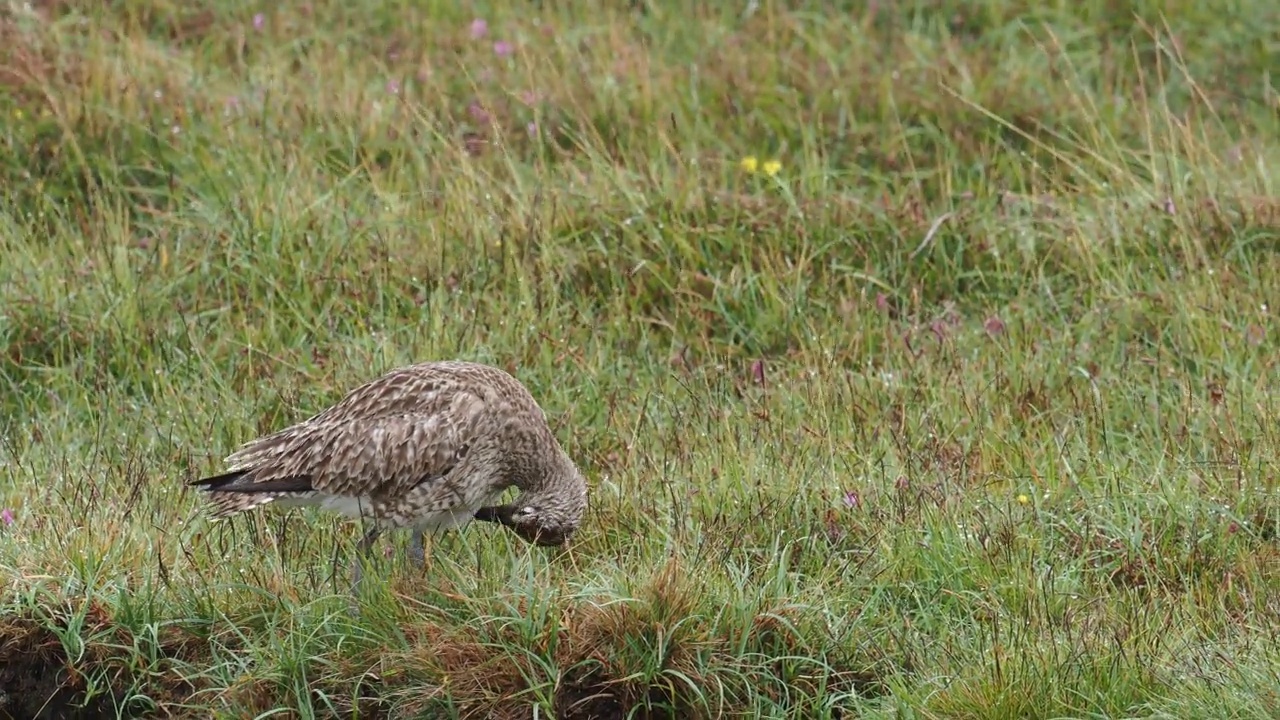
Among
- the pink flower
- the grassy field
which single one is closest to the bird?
the grassy field

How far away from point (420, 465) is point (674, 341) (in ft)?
6.83

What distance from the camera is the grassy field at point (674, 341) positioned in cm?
538

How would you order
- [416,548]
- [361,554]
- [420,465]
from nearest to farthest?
[361,554] → [420,465] → [416,548]

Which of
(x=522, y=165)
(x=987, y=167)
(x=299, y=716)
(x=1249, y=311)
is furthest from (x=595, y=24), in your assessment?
(x=299, y=716)

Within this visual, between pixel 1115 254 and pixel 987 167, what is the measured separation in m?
1.24

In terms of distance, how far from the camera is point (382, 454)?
5.95m

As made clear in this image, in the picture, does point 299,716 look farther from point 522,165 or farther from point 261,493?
point 522,165

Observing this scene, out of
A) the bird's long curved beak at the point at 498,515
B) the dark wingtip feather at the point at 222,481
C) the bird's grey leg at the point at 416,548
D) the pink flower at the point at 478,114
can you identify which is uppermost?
the dark wingtip feather at the point at 222,481

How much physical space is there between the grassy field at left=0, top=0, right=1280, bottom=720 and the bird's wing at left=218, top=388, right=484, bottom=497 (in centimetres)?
27

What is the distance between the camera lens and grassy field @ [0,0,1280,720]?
5383mm

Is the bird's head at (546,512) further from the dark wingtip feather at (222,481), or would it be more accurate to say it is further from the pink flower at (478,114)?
the pink flower at (478,114)

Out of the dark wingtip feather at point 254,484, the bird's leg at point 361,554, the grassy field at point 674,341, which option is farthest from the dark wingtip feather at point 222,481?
the bird's leg at point 361,554

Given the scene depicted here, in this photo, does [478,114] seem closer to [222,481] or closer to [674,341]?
[674,341]

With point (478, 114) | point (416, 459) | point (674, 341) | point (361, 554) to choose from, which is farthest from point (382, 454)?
point (478, 114)
